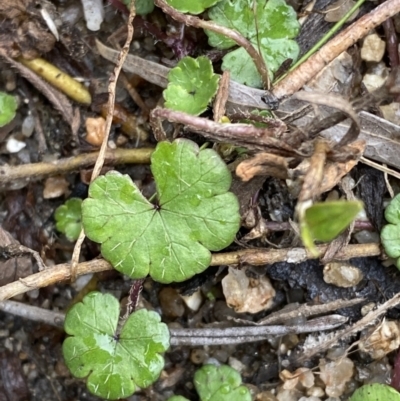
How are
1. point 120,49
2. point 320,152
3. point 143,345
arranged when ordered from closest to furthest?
point 320,152 < point 143,345 < point 120,49

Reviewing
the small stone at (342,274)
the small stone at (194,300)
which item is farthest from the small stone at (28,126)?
the small stone at (342,274)

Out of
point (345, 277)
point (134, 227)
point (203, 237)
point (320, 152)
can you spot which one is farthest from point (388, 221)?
point (134, 227)

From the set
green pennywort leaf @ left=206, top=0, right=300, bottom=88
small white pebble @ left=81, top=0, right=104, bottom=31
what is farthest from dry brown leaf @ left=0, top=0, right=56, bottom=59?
green pennywort leaf @ left=206, top=0, right=300, bottom=88

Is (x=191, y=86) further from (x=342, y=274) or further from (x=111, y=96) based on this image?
(x=342, y=274)

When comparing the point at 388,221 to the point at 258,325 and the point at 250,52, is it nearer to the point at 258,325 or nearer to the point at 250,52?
the point at 258,325

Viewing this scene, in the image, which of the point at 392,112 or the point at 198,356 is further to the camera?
the point at 198,356

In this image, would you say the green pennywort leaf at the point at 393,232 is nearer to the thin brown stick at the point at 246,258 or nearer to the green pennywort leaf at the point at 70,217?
the thin brown stick at the point at 246,258

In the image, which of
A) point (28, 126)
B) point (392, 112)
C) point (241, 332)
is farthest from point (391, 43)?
point (28, 126)
